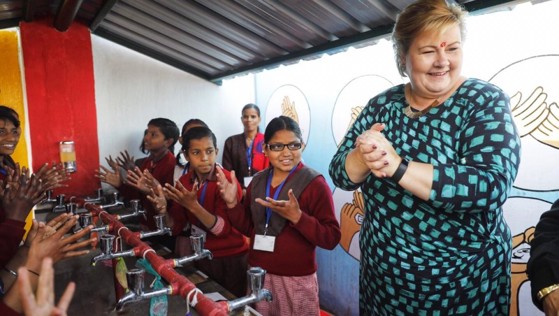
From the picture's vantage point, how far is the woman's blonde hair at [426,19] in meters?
1.10

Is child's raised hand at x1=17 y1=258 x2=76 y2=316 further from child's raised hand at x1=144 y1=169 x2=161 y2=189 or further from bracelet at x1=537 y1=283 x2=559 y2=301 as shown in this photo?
child's raised hand at x1=144 y1=169 x2=161 y2=189

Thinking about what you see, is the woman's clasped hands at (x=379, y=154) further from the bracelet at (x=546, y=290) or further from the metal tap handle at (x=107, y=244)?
the metal tap handle at (x=107, y=244)

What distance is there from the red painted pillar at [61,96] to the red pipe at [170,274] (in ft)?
9.36

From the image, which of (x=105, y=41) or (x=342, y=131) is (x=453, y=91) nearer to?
(x=342, y=131)

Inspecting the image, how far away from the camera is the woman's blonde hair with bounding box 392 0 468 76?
1.10 metres

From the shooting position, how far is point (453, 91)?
1.17 m

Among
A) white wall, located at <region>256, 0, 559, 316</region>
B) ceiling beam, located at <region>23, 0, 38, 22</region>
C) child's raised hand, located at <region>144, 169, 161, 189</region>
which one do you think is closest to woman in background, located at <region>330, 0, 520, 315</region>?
white wall, located at <region>256, 0, 559, 316</region>

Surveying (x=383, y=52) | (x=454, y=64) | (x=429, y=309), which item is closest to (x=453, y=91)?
(x=454, y=64)

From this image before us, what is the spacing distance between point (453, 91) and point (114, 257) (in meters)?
1.50

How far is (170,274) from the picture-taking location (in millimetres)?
1295

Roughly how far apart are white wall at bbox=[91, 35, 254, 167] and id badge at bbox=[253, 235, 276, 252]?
3446 mm

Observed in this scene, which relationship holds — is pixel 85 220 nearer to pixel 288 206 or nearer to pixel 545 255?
pixel 288 206

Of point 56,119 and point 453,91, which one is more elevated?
point 56,119

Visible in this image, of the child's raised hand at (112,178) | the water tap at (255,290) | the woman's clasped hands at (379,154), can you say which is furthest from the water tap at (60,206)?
the woman's clasped hands at (379,154)
